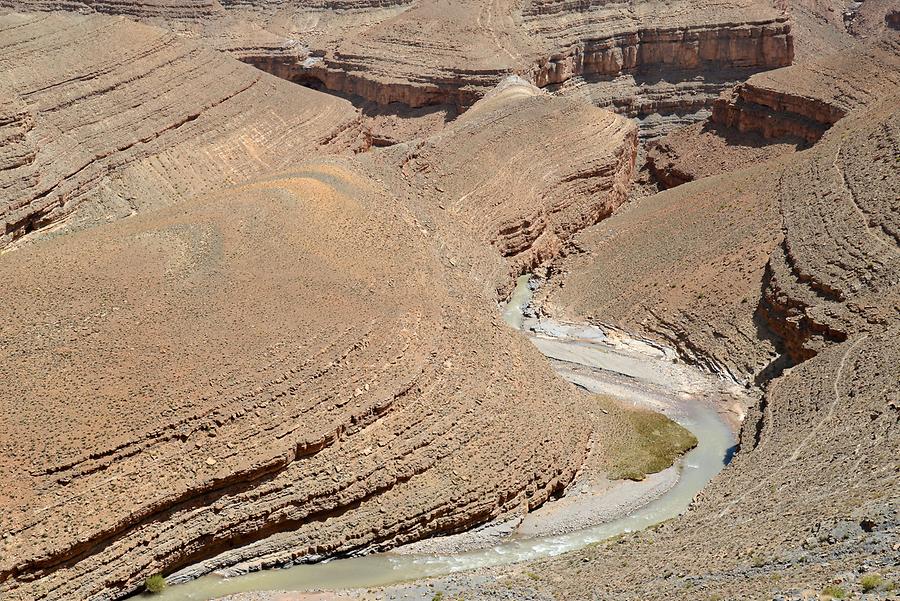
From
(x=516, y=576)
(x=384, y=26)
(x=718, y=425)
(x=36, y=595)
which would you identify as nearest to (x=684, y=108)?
(x=384, y=26)

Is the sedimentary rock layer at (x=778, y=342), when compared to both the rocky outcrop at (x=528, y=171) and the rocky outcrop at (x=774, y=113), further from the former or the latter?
the rocky outcrop at (x=774, y=113)

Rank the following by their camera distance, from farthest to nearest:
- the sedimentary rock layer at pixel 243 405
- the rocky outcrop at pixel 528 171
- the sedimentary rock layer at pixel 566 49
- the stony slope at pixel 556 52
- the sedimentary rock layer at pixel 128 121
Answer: the sedimentary rock layer at pixel 566 49 < the stony slope at pixel 556 52 < the rocky outcrop at pixel 528 171 < the sedimentary rock layer at pixel 128 121 < the sedimentary rock layer at pixel 243 405

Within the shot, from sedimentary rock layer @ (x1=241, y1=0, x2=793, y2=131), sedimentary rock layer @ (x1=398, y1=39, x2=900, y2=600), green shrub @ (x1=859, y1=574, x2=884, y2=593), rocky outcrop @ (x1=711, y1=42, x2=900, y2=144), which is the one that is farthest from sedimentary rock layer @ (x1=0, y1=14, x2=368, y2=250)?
green shrub @ (x1=859, y1=574, x2=884, y2=593)

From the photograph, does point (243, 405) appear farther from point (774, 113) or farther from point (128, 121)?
point (774, 113)

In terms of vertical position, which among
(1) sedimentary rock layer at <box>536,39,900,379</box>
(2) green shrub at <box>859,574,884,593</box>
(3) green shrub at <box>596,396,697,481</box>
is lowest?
(3) green shrub at <box>596,396,697,481</box>

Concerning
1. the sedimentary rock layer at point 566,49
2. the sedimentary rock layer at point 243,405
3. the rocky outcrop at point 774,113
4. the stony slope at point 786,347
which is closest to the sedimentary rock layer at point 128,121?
the sedimentary rock layer at point 566,49

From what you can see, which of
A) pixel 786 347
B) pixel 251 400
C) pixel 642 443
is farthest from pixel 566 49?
pixel 251 400

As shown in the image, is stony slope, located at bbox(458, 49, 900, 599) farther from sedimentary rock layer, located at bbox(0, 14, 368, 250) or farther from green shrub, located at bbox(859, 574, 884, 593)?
sedimentary rock layer, located at bbox(0, 14, 368, 250)
